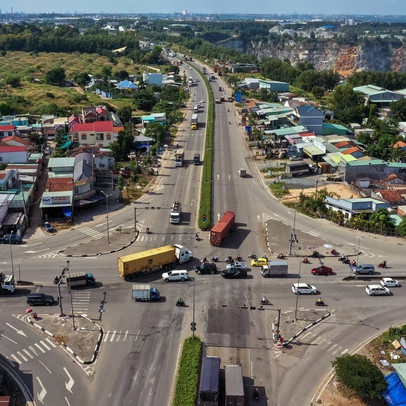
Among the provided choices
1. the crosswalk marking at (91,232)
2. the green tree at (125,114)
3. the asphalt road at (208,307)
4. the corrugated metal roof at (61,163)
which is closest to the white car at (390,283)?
the asphalt road at (208,307)

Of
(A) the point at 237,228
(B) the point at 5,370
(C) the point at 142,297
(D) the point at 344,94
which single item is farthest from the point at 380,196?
(D) the point at 344,94

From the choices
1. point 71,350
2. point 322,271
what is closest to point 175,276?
point 71,350

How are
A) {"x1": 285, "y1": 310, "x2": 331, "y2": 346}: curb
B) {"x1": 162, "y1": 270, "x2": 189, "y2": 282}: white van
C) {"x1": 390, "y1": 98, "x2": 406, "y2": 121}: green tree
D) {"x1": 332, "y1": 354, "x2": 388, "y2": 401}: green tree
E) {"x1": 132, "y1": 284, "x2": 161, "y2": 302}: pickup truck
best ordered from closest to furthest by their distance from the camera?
{"x1": 332, "y1": 354, "x2": 388, "y2": 401}: green tree < {"x1": 285, "y1": 310, "x2": 331, "y2": 346}: curb < {"x1": 132, "y1": 284, "x2": 161, "y2": 302}: pickup truck < {"x1": 162, "y1": 270, "x2": 189, "y2": 282}: white van < {"x1": 390, "y1": 98, "x2": 406, "y2": 121}: green tree

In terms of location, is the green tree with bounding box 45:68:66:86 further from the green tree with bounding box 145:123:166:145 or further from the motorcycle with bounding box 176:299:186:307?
the motorcycle with bounding box 176:299:186:307

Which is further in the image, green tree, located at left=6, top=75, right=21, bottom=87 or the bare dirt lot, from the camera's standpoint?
green tree, located at left=6, top=75, right=21, bottom=87

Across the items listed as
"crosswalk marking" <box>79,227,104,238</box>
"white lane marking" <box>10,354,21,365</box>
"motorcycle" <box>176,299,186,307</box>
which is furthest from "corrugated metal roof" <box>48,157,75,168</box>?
"white lane marking" <box>10,354,21,365</box>

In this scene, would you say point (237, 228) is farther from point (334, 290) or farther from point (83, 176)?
point (83, 176)

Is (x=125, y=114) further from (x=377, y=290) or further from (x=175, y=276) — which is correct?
(x=377, y=290)
